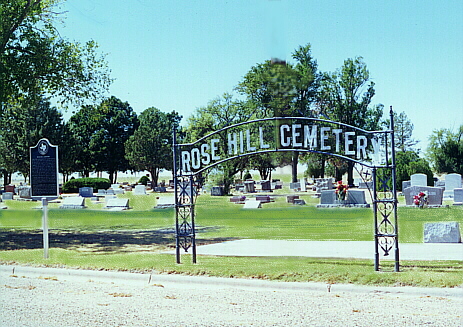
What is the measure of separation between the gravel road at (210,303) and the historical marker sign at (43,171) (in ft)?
13.3

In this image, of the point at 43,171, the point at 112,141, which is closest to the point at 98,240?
the point at 43,171

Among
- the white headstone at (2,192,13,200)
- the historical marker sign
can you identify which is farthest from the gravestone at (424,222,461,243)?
the white headstone at (2,192,13,200)

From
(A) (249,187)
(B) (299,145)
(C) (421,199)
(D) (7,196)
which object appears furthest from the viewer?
(A) (249,187)

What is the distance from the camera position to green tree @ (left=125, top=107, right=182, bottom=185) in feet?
211

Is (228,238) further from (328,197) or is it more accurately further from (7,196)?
(7,196)

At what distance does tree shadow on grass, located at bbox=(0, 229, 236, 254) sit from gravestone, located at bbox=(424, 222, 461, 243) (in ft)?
17.2

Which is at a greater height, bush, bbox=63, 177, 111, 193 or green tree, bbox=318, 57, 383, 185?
green tree, bbox=318, 57, 383, 185

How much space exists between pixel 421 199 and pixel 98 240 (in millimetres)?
14221

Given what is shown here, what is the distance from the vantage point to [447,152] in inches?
1934

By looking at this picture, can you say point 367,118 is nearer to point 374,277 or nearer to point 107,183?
point 107,183

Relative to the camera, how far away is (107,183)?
5250 centimetres

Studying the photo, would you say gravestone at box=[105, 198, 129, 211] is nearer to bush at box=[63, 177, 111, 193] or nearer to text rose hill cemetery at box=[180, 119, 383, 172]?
bush at box=[63, 177, 111, 193]

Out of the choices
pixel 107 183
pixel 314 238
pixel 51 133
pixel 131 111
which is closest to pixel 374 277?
pixel 314 238

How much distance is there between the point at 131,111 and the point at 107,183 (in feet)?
86.7
